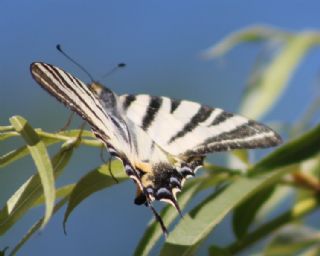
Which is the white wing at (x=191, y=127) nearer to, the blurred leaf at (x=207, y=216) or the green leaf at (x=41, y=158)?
the blurred leaf at (x=207, y=216)

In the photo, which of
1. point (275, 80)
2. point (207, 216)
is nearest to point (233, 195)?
point (207, 216)

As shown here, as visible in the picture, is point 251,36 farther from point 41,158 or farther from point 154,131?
point 41,158

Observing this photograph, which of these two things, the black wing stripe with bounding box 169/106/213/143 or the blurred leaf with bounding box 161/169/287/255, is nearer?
the blurred leaf with bounding box 161/169/287/255

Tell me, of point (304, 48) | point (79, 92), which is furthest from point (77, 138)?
point (304, 48)

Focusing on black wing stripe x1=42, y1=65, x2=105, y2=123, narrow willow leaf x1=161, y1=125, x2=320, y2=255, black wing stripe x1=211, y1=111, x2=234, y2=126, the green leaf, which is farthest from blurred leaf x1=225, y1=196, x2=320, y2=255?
the green leaf

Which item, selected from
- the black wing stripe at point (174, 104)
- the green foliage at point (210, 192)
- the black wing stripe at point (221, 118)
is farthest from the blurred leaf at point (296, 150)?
the black wing stripe at point (174, 104)

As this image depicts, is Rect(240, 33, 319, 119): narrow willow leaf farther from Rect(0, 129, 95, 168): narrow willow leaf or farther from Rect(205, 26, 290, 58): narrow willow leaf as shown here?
Rect(0, 129, 95, 168): narrow willow leaf
